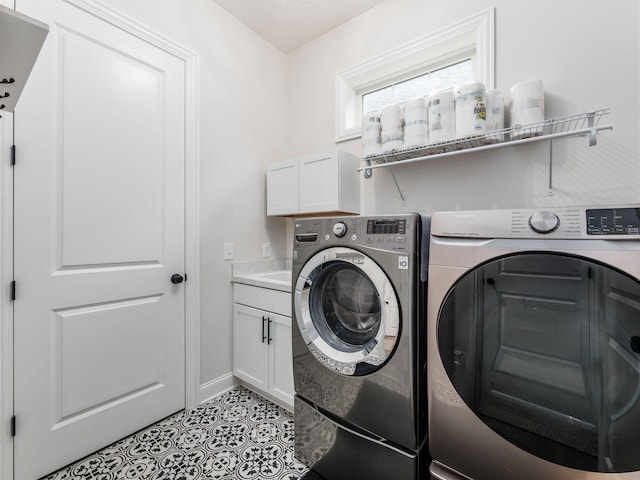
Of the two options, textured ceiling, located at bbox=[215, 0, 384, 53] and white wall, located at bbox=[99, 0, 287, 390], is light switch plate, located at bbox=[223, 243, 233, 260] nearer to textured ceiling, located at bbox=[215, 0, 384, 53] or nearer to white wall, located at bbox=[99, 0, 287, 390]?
white wall, located at bbox=[99, 0, 287, 390]

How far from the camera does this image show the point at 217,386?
210 cm

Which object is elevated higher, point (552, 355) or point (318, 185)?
point (318, 185)

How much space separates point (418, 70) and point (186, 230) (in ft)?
6.40

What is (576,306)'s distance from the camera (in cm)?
86

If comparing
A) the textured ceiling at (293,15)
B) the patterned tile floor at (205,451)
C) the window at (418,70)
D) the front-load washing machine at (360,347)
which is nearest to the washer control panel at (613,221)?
the front-load washing machine at (360,347)

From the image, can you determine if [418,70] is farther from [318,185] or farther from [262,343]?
[262,343]

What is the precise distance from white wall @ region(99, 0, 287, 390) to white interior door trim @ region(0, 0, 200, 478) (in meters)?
0.06

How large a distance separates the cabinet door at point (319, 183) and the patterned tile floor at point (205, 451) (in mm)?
1381

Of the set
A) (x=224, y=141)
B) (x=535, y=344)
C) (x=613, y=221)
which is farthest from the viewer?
(x=224, y=141)

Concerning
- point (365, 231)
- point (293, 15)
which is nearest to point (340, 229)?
point (365, 231)

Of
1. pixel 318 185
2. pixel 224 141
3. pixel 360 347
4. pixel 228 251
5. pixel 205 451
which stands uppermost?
pixel 224 141

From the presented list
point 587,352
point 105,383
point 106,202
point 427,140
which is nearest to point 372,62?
point 427,140

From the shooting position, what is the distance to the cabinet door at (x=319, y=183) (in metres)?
2.01

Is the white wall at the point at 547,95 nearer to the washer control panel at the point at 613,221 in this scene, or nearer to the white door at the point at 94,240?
the washer control panel at the point at 613,221
